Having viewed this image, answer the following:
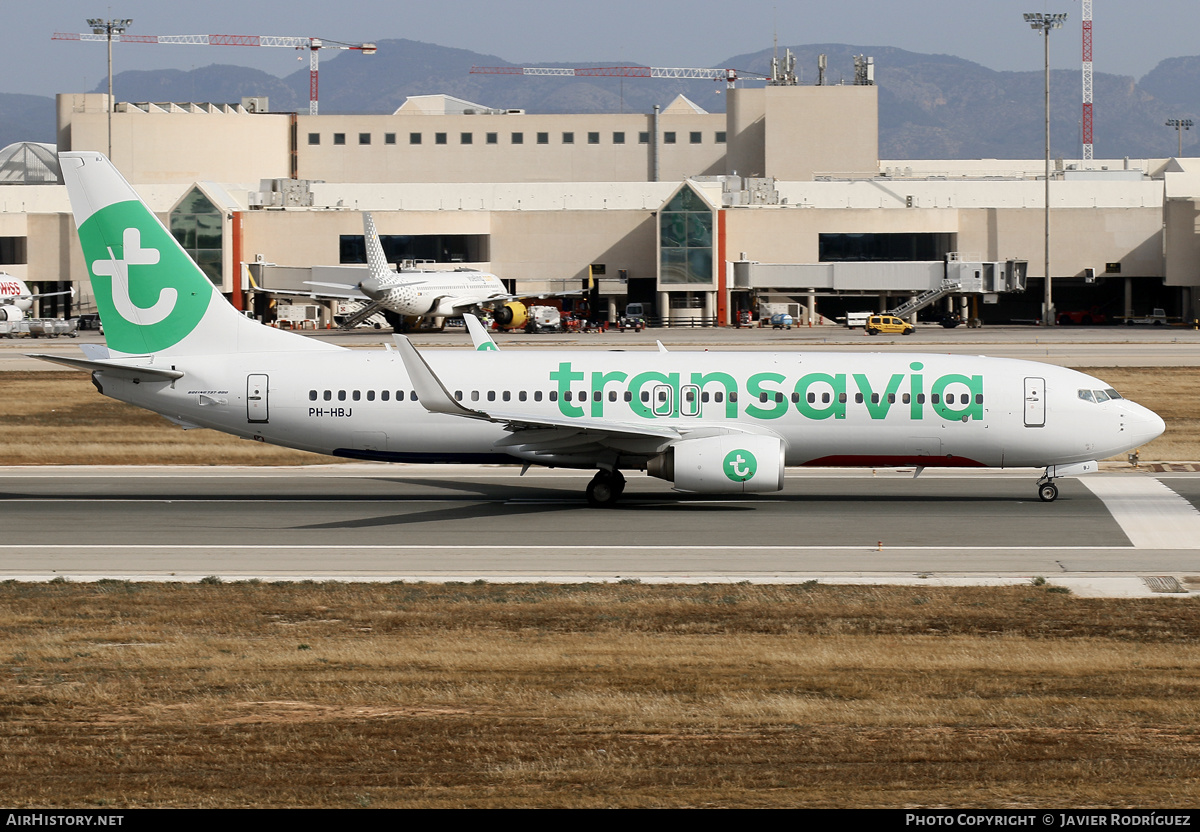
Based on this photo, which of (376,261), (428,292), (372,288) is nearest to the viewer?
(372,288)

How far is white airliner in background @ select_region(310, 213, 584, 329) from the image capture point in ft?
348

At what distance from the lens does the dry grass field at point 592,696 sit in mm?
13391

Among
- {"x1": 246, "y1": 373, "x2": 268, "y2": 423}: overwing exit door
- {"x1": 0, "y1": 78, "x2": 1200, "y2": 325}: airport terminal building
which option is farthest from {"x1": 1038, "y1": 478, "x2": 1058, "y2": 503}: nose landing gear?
{"x1": 0, "y1": 78, "x2": 1200, "y2": 325}: airport terminal building

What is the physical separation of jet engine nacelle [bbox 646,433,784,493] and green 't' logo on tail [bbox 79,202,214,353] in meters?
12.9

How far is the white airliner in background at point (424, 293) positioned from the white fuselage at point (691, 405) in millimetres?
71487

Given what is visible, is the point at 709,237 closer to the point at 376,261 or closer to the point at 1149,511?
the point at 376,261

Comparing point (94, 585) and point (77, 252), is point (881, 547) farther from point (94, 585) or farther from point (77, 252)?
point (77, 252)

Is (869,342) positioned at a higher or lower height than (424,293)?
lower

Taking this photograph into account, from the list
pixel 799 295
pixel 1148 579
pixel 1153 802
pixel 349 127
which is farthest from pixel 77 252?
pixel 1153 802

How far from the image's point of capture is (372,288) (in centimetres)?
10562

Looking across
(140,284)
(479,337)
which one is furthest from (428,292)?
(140,284)

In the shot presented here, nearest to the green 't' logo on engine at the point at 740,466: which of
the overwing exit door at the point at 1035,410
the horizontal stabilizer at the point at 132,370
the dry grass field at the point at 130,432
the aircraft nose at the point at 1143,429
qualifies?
the overwing exit door at the point at 1035,410

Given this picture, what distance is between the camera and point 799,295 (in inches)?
5079

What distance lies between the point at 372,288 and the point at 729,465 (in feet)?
252
